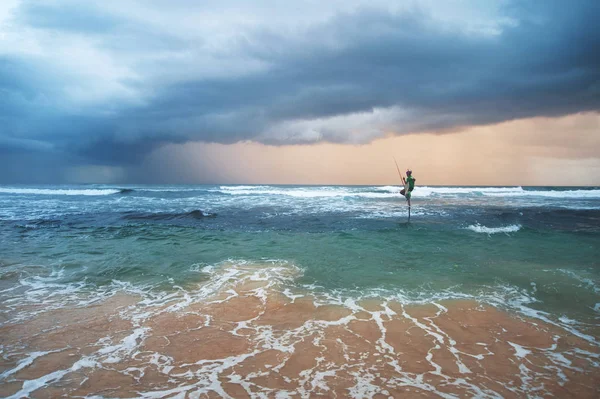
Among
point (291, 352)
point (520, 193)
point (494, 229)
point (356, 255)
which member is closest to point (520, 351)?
point (291, 352)

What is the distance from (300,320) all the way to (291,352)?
3.42ft

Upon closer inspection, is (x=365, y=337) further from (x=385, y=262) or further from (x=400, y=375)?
(x=385, y=262)

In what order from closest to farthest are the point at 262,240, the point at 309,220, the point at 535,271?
the point at 535,271 < the point at 262,240 < the point at 309,220

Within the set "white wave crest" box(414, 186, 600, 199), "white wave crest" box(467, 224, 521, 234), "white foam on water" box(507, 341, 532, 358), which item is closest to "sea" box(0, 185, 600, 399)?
"white foam on water" box(507, 341, 532, 358)

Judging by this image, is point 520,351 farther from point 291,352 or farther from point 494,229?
point 494,229

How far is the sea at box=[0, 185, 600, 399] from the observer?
3.55m

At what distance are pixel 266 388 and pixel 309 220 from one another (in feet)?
48.5

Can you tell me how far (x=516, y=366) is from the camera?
12.8ft

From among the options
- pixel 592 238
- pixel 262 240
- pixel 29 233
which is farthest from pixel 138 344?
pixel 592 238

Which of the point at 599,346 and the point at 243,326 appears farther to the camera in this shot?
the point at 243,326

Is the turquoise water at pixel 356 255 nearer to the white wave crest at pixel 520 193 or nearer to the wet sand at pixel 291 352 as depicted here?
the wet sand at pixel 291 352

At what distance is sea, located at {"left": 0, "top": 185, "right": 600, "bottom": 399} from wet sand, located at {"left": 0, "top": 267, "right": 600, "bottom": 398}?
2 centimetres

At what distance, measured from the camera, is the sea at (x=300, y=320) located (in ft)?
11.6

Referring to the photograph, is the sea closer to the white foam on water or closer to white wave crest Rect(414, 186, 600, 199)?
the white foam on water
